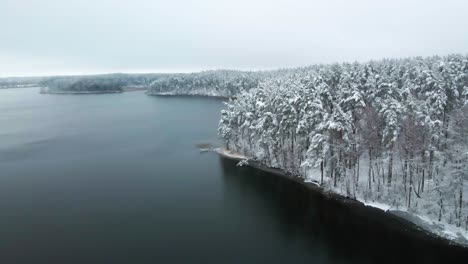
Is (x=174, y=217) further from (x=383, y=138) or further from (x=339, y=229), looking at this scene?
(x=383, y=138)

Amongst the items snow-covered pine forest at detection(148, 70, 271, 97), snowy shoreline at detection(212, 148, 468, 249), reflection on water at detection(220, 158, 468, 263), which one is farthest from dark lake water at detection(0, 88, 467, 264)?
snow-covered pine forest at detection(148, 70, 271, 97)

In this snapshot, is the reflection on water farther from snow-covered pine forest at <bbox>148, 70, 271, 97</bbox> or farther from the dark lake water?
snow-covered pine forest at <bbox>148, 70, 271, 97</bbox>

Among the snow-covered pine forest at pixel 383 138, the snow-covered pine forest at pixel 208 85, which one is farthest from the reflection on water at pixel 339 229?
the snow-covered pine forest at pixel 208 85

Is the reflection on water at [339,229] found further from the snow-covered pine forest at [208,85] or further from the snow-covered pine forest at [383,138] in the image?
the snow-covered pine forest at [208,85]

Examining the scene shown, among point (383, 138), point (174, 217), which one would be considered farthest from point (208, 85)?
point (383, 138)

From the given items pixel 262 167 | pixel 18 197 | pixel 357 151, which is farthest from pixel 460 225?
pixel 18 197
